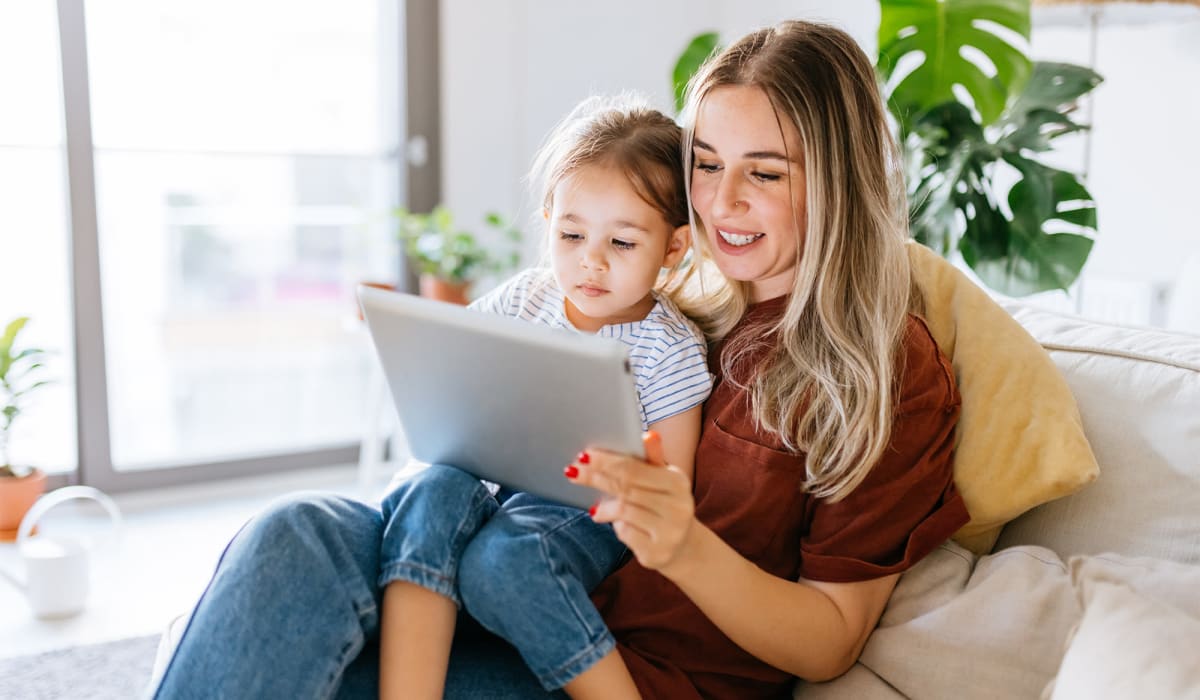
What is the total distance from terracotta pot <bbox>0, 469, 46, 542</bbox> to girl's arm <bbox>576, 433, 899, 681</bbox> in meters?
2.00

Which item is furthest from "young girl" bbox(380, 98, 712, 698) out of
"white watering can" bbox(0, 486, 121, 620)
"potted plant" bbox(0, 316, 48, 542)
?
"potted plant" bbox(0, 316, 48, 542)

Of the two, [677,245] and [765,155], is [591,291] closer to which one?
[677,245]

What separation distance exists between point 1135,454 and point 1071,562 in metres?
0.29

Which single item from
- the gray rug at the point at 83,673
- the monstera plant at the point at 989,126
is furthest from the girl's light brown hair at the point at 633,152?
the gray rug at the point at 83,673

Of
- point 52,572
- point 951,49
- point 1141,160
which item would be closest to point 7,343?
point 52,572

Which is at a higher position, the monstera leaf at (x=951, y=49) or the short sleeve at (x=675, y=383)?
the monstera leaf at (x=951, y=49)

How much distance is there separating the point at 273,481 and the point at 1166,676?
2810mm

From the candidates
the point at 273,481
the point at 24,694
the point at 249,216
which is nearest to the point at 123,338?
the point at 249,216

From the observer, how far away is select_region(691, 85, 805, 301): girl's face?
114 cm

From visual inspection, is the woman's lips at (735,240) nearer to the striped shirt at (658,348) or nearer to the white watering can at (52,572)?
the striped shirt at (658,348)

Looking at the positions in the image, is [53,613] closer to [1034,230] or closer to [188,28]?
[188,28]

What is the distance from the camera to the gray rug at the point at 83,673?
1.87 m

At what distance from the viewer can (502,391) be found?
937 mm

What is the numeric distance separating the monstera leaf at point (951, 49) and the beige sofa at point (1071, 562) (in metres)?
0.97
